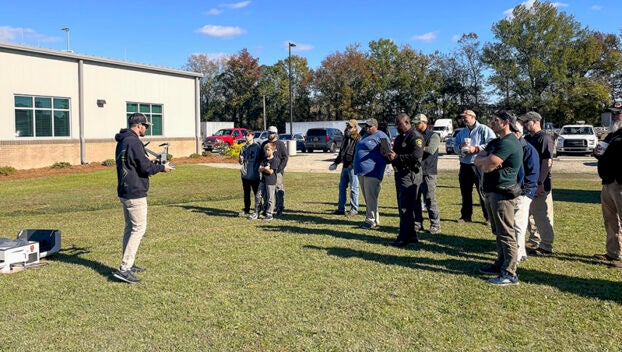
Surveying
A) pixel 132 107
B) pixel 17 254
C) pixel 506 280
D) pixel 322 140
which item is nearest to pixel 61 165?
pixel 132 107

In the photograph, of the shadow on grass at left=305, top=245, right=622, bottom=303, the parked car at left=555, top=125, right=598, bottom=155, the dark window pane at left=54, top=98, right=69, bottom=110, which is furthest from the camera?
the parked car at left=555, top=125, right=598, bottom=155

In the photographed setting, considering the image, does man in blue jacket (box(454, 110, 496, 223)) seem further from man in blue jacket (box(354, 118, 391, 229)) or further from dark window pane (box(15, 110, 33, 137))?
dark window pane (box(15, 110, 33, 137))

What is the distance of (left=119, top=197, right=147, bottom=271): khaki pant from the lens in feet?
17.6

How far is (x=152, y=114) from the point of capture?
2483cm

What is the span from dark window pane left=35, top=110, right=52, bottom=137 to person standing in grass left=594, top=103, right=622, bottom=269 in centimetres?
2039

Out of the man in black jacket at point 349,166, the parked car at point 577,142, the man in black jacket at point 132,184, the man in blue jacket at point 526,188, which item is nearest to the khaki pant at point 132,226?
the man in black jacket at point 132,184

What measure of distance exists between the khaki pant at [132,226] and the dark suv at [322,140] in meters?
26.7

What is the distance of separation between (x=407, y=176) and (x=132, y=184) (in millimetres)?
3647

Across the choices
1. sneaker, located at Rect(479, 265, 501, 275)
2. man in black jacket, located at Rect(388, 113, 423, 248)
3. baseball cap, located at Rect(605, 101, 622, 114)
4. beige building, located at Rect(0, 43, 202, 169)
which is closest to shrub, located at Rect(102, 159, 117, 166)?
beige building, located at Rect(0, 43, 202, 169)

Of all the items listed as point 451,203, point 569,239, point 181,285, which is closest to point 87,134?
point 451,203

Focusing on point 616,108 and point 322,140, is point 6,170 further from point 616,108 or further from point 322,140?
point 616,108

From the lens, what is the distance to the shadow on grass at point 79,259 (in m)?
5.80

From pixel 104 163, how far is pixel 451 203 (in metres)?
16.4

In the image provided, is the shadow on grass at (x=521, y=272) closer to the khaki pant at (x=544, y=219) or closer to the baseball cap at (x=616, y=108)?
the khaki pant at (x=544, y=219)
